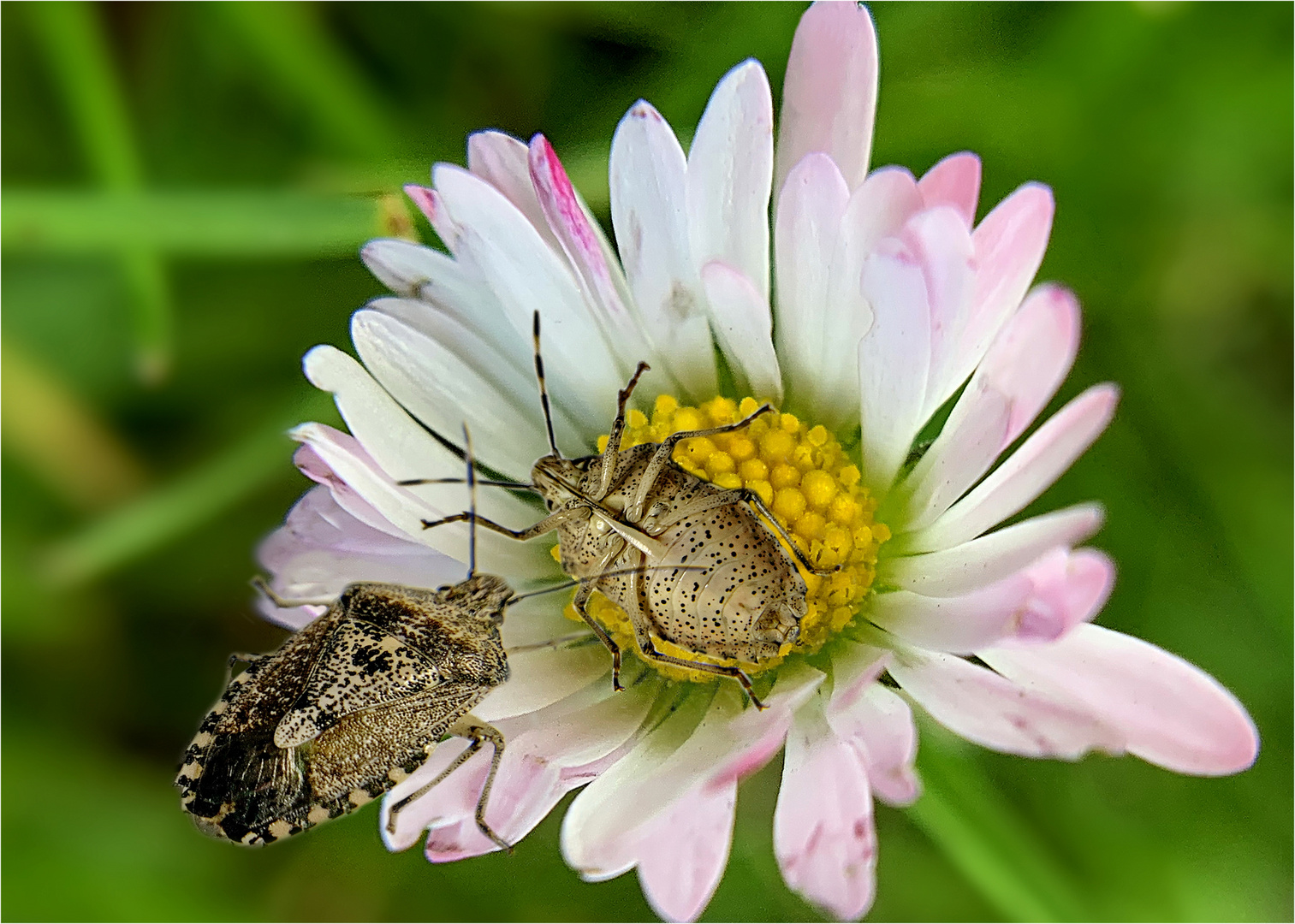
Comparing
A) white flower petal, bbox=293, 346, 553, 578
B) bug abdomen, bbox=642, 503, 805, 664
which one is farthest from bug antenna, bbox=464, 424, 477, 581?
bug abdomen, bbox=642, 503, 805, 664

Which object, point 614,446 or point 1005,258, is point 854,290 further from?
point 614,446

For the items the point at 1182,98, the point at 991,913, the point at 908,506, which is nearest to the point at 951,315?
the point at 908,506

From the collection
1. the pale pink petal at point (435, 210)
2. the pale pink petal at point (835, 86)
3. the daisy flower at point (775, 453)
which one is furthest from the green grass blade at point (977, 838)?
the pale pink petal at point (435, 210)

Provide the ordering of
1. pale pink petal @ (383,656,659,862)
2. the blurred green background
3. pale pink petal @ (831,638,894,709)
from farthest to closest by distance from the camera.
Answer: the blurred green background < pale pink petal @ (383,656,659,862) < pale pink petal @ (831,638,894,709)

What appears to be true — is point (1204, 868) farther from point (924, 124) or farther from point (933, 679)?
point (924, 124)

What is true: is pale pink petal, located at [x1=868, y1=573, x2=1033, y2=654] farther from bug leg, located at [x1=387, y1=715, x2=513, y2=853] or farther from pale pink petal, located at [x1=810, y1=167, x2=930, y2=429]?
bug leg, located at [x1=387, y1=715, x2=513, y2=853]

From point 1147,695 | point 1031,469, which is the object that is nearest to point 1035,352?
point 1031,469
